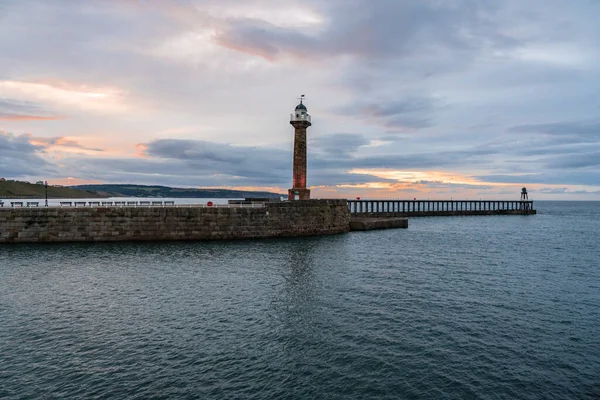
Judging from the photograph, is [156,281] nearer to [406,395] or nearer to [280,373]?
[280,373]

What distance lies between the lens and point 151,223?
41.3 metres

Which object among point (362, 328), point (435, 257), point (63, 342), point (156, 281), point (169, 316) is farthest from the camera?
point (435, 257)

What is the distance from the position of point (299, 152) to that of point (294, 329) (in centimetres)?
3872

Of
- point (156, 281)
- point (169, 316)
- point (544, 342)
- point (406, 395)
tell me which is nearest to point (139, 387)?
point (169, 316)

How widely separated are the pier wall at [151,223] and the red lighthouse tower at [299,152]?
4.88 meters

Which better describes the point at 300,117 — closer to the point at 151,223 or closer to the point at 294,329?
the point at 151,223

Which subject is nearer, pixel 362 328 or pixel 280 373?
pixel 280 373

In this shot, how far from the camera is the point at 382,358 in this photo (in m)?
13.1

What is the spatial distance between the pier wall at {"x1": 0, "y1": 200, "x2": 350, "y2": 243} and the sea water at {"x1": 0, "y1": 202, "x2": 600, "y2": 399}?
959 centimetres

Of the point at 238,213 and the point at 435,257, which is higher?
the point at 238,213

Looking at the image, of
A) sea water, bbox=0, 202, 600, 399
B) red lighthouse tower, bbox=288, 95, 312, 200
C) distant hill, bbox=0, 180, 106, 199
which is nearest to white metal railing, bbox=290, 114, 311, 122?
red lighthouse tower, bbox=288, 95, 312, 200

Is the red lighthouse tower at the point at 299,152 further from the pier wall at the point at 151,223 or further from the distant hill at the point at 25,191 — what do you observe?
the distant hill at the point at 25,191

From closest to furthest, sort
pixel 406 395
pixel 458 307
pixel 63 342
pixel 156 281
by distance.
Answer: pixel 406 395 < pixel 63 342 < pixel 458 307 < pixel 156 281

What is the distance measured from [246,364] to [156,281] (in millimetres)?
13497
